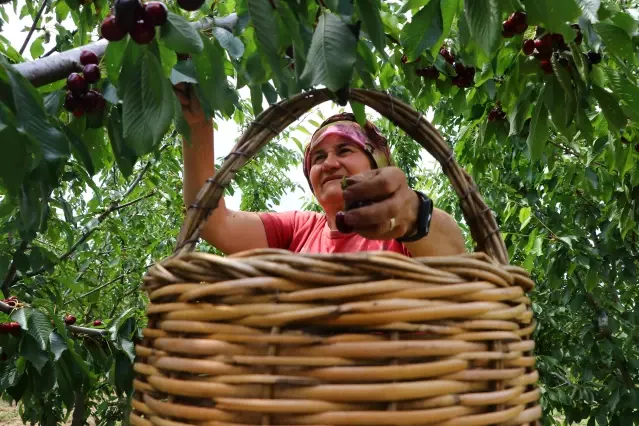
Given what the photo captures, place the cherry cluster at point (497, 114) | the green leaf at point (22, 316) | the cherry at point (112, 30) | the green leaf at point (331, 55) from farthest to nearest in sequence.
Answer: the cherry cluster at point (497, 114) → the green leaf at point (22, 316) → the cherry at point (112, 30) → the green leaf at point (331, 55)

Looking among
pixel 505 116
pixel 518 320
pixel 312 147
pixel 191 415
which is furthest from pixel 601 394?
pixel 191 415

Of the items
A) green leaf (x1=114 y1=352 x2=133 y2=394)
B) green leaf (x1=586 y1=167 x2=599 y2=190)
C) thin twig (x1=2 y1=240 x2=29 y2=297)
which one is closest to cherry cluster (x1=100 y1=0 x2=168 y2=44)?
green leaf (x1=114 y1=352 x2=133 y2=394)

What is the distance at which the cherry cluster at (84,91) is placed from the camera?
876 millimetres

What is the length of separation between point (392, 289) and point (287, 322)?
0.09 meters

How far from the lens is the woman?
67cm

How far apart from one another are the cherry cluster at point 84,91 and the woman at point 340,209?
0.16 meters

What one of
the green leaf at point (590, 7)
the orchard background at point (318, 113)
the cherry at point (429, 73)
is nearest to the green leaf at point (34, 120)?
the orchard background at point (318, 113)

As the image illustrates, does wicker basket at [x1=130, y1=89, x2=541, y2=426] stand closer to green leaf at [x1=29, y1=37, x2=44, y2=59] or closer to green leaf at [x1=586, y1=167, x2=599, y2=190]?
green leaf at [x1=29, y1=37, x2=44, y2=59]

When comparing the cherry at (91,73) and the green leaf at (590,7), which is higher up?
the green leaf at (590,7)

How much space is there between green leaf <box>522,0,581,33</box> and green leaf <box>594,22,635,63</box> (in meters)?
0.36

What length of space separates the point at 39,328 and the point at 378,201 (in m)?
1.00

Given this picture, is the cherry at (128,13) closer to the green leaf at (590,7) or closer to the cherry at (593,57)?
the green leaf at (590,7)

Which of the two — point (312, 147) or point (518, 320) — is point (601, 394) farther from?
point (518, 320)

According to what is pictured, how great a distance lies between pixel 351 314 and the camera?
47 cm
